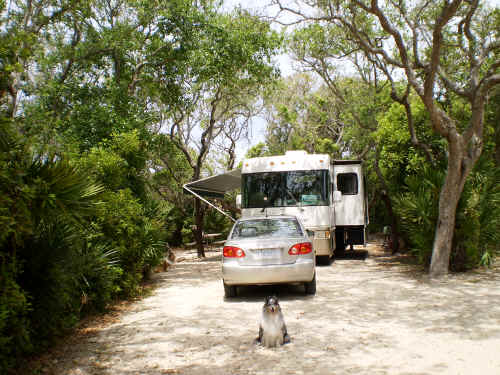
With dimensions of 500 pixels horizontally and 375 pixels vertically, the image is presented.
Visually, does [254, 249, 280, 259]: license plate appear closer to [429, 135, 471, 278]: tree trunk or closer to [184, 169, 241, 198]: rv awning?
[429, 135, 471, 278]: tree trunk

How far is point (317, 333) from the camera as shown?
6.15 metres

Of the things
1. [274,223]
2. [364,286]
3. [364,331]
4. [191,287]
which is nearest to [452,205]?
[364,286]

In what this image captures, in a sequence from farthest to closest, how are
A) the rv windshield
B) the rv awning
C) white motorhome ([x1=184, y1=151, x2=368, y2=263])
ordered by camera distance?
the rv awning → the rv windshield → white motorhome ([x1=184, y1=151, x2=368, y2=263])

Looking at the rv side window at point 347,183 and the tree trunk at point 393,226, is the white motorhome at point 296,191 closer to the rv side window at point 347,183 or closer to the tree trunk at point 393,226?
the rv side window at point 347,183

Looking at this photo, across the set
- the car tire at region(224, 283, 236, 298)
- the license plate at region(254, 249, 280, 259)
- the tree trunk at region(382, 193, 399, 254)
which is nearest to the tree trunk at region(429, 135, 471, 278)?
the license plate at region(254, 249, 280, 259)

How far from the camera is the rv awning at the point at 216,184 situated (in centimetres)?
1520

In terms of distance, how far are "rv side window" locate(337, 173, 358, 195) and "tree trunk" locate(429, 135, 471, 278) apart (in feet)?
15.7

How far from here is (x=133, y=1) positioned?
44.5 feet

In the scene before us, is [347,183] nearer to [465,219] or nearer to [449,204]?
[465,219]

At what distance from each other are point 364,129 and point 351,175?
6718mm

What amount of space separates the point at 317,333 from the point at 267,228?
319 centimetres

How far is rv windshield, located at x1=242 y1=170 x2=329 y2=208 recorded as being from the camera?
1295 cm

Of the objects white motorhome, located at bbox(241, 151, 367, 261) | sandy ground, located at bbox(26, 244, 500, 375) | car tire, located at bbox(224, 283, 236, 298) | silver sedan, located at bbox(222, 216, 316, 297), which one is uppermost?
white motorhome, located at bbox(241, 151, 367, 261)

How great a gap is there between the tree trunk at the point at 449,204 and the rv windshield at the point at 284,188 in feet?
11.2
